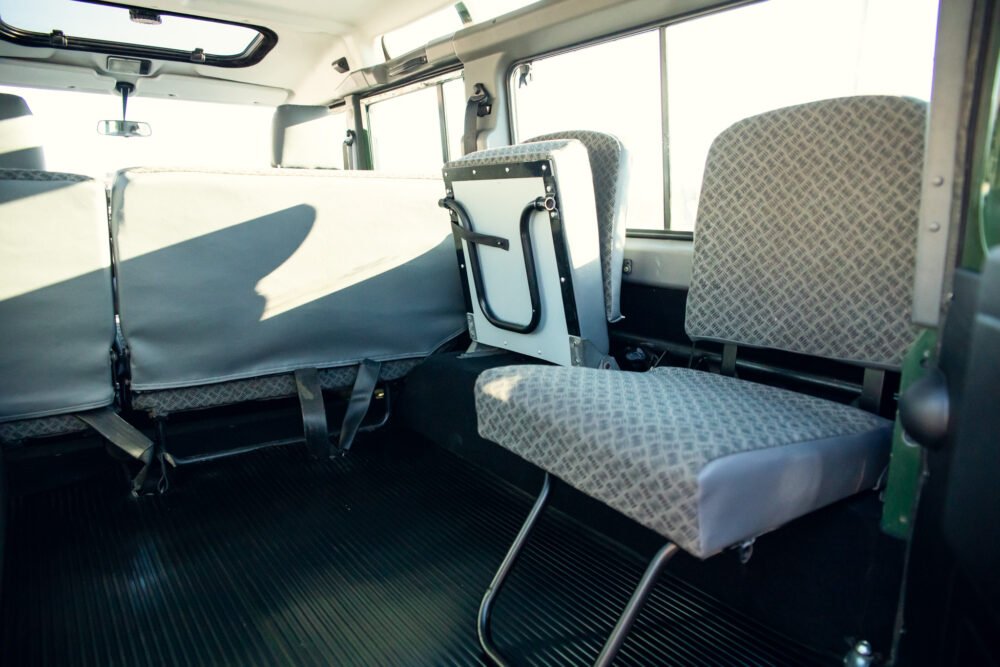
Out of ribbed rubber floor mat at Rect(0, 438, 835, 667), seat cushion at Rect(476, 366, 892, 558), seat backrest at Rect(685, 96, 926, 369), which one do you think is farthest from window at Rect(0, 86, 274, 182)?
seat cushion at Rect(476, 366, 892, 558)

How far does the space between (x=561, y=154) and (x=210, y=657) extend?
1.48 metres

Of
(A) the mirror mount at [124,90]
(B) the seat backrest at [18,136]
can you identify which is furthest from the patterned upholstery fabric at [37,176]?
(A) the mirror mount at [124,90]

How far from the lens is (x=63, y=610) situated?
1.61 metres

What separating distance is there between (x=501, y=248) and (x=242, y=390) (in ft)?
3.60

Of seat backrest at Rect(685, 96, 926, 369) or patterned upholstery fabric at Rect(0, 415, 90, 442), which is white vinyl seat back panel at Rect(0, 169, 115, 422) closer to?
patterned upholstery fabric at Rect(0, 415, 90, 442)

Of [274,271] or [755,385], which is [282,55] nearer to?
[274,271]

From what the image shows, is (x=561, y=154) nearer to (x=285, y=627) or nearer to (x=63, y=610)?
(x=285, y=627)

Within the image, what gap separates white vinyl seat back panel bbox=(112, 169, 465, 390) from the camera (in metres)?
2.09

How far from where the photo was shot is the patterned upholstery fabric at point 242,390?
7.26 ft

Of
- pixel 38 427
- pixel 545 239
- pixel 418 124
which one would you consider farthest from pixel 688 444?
pixel 418 124

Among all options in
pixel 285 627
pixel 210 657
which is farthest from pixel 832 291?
pixel 210 657

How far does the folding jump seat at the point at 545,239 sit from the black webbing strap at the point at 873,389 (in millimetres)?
751

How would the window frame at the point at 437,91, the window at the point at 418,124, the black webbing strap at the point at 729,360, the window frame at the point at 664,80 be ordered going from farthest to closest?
the window at the point at 418,124 → the window frame at the point at 437,91 → the window frame at the point at 664,80 → the black webbing strap at the point at 729,360

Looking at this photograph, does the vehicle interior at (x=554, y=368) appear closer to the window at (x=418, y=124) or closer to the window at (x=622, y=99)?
the window at (x=622, y=99)
